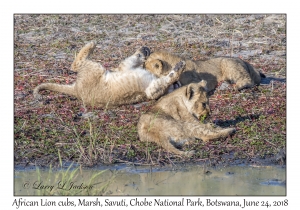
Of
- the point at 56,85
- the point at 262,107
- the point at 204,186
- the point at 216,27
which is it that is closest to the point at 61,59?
the point at 56,85

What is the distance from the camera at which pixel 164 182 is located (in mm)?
8352

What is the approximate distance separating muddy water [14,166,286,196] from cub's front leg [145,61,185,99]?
7.99 feet

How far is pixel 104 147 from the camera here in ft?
29.8

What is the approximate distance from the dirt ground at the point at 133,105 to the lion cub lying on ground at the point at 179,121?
0.14 m

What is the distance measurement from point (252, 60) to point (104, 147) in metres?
5.31

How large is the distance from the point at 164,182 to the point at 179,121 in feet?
5.00

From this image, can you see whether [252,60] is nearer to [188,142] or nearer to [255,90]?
[255,90]

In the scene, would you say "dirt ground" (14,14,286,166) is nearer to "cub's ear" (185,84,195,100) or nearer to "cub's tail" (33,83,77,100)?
"cub's tail" (33,83,77,100)

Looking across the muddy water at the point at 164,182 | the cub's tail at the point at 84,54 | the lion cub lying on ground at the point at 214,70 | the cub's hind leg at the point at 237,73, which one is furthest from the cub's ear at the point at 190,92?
the cub's tail at the point at 84,54

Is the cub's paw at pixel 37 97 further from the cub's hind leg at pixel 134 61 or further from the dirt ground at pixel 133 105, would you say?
the cub's hind leg at pixel 134 61

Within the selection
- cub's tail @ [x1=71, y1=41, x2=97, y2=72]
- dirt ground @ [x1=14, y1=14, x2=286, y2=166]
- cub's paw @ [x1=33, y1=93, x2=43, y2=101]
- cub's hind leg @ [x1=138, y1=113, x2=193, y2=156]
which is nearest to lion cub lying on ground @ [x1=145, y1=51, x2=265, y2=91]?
dirt ground @ [x1=14, y1=14, x2=286, y2=166]

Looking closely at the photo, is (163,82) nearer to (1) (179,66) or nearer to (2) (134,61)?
(1) (179,66)

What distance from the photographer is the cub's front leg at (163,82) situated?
11.1 m

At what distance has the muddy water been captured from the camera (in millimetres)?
7988
